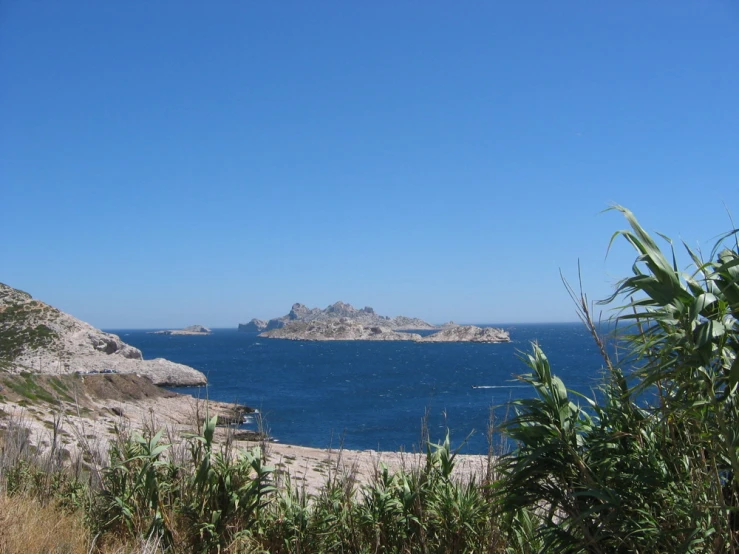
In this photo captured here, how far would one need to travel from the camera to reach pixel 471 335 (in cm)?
18275

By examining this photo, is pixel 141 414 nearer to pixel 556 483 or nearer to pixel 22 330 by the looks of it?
pixel 556 483

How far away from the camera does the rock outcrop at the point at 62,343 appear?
5641 centimetres

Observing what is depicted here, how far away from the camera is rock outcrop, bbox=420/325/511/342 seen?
172 meters

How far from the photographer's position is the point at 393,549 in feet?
22.2

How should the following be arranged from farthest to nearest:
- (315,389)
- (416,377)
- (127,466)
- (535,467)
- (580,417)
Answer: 1. (416,377)
2. (315,389)
3. (127,466)
4. (580,417)
5. (535,467)

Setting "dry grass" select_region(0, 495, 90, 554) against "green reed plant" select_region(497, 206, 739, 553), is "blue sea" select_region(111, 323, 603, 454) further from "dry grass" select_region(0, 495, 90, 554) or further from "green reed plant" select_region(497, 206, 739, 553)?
"green reed plant" select_region(497, 206, 739, 553)

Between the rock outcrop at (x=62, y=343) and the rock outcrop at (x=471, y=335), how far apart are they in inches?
4585

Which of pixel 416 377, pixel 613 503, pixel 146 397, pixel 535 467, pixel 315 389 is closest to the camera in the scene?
pixel 613 503

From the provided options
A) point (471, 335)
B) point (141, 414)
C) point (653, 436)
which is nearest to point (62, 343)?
point (141, 414)

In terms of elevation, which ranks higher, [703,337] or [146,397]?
[703,337]

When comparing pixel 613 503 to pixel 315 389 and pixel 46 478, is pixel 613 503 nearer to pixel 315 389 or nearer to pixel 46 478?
pixel 46 478

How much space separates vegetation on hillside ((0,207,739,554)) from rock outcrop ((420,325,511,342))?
167218 mm

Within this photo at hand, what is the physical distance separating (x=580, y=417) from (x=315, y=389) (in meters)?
62.5

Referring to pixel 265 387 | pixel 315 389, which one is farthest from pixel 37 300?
pixel 315 389
